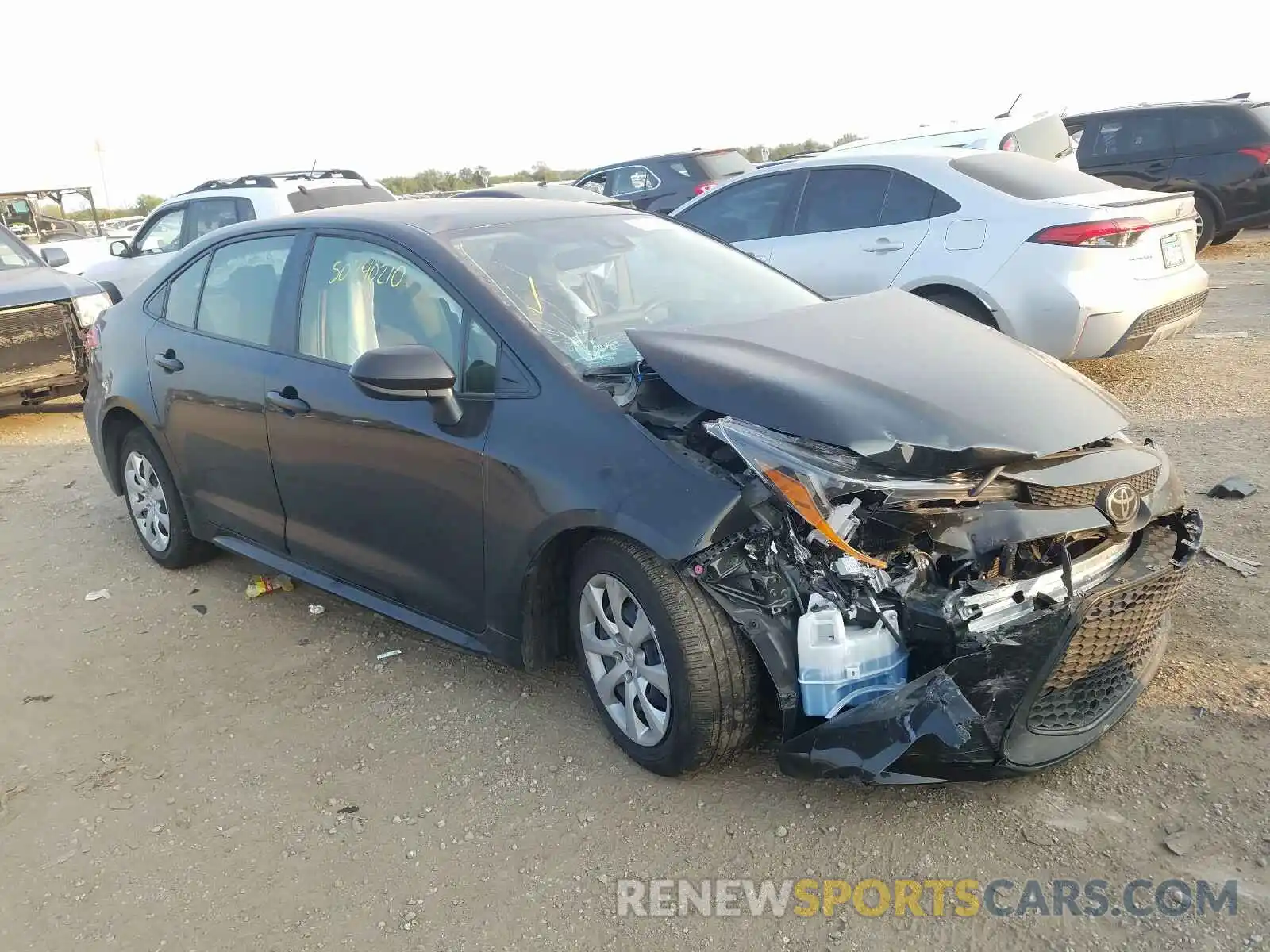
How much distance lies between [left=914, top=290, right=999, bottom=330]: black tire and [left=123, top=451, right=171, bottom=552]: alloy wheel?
14.9 ft

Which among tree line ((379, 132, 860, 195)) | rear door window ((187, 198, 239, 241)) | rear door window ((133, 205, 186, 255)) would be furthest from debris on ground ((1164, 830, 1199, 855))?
tree line ((379, 132, 860, 195))

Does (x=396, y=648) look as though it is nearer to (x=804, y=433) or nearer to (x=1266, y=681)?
(x=804, y=433)

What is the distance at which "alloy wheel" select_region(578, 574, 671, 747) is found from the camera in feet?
9.67

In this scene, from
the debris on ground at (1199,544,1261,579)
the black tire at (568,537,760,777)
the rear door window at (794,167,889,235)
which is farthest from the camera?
the rear door window at (794,167,889,235)

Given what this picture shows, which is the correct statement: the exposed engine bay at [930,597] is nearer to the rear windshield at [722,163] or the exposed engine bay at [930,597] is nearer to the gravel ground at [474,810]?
the gravel ground at [474,810]

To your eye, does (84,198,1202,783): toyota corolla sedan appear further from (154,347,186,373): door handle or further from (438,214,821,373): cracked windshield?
(154,347,186,373): door handle

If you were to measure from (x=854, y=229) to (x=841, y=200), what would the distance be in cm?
29

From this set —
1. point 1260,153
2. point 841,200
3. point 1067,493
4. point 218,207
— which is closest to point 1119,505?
point 1067,493

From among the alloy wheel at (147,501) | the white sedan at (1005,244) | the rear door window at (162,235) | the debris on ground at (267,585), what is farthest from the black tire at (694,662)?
the rear door window at (162,235)

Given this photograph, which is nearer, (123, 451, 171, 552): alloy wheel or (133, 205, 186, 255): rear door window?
(123, 451, 171, 552): alloy wheel

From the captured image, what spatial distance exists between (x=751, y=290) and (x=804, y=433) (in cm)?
140

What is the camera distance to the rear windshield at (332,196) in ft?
33.3

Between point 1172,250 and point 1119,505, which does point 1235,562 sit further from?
point 1172,250

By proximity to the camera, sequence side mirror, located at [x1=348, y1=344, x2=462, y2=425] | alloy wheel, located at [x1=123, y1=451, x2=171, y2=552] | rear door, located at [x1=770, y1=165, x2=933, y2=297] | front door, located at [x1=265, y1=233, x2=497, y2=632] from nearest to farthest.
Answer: side mirror, located at [x1=348, y1=344, x2=462, y2=425], front door, located at [x1=265, y1=233, x2=497, y2=632], alloy wheel, located at [x1=123, y1=451, x2=171, y2=552], rear door, located at [x1=770, y1=165, x2=933, y2=297]
